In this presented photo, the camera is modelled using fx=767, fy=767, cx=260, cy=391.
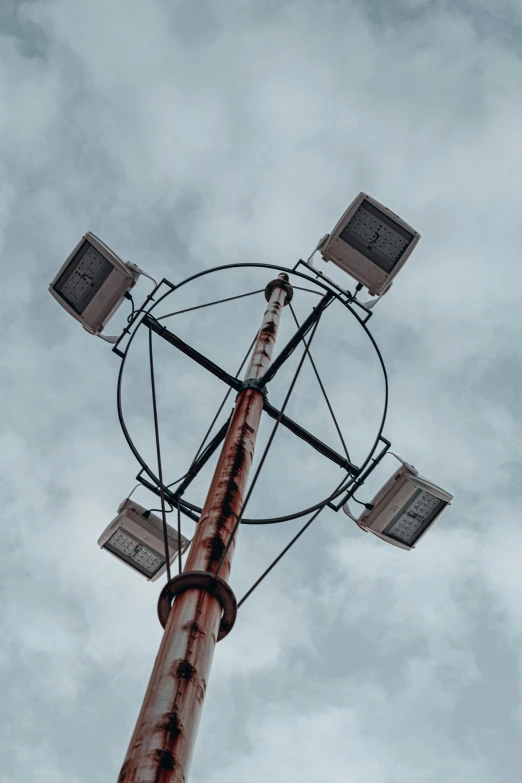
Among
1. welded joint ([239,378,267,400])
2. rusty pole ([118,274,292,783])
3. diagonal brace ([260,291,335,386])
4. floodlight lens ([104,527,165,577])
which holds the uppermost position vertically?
diagonal brace ([260,291,335,386])

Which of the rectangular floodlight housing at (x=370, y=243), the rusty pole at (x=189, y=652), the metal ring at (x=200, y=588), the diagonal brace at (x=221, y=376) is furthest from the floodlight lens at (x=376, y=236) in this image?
the metal ring at (x=200, y=588)

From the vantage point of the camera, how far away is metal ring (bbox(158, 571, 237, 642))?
5555 millimetres

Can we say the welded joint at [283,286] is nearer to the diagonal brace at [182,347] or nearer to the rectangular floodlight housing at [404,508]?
the diagonal brace at [182,347]

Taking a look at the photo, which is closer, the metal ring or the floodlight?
the metal ring

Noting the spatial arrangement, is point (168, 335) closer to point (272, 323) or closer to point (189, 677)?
point (272, 323)

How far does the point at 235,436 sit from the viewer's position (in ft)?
24.6

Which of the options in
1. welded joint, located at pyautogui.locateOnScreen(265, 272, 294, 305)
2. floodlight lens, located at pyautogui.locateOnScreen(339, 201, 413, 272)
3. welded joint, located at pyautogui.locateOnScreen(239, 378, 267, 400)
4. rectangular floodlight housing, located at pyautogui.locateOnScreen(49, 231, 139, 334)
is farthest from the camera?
welded joint, located at pyautogui.locateOnScreen(265, 272, 294, 305)

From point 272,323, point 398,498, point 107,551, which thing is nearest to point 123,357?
point 272,323

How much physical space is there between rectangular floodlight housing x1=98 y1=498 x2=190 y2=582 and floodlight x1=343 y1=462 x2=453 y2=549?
2618mm

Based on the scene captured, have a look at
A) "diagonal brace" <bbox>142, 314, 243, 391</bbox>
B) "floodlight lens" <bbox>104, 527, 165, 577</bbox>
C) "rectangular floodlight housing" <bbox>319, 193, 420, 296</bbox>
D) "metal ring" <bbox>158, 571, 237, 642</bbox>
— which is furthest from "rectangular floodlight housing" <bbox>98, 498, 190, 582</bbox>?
"metal ring" <bbox>158, 571, 237, 642</bbox>

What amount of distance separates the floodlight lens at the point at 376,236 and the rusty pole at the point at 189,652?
4.43 metres

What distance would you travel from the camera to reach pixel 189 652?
5023 mm

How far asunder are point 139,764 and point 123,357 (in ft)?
21.0

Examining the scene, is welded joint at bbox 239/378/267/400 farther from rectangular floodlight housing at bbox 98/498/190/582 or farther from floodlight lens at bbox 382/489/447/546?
rectangular floodlight housing at bbox 98/498/190/582
